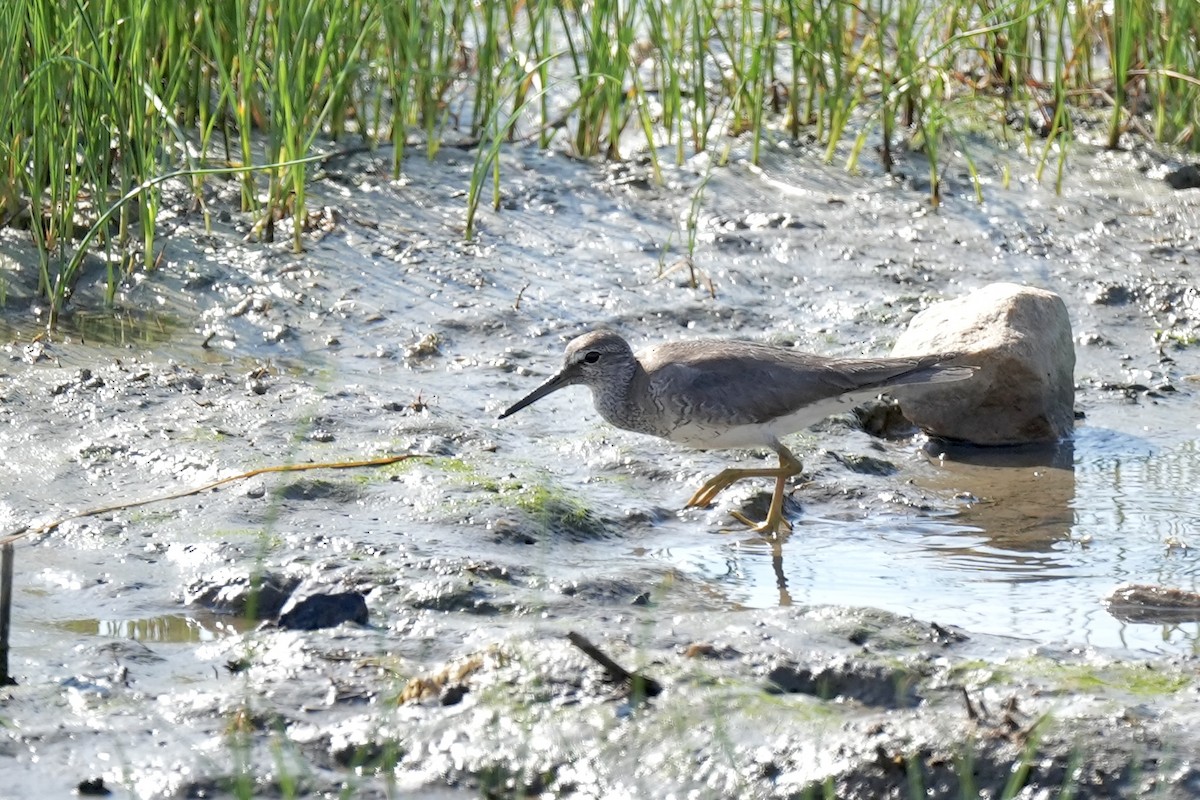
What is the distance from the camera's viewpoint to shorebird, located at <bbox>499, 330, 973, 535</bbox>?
19.1ft

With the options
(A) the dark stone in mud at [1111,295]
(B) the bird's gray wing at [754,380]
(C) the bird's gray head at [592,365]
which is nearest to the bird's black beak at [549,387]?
(C) the bird's gray head at [592,365]

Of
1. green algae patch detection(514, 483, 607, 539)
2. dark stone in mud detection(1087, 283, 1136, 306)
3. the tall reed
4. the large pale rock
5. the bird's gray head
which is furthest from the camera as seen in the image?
dark stone in mud detection(1087, 283, 1136, 306)

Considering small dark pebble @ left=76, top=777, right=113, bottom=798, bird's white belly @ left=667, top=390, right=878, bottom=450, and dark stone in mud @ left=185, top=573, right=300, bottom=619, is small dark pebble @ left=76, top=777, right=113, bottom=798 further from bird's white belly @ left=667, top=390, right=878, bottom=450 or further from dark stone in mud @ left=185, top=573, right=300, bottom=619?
bird's white belly @ left=667, top=390, right=878, bottom=450

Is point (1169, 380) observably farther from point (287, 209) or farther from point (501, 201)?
point (287, 209)

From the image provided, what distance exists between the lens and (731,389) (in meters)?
5.84

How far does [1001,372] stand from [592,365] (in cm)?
159

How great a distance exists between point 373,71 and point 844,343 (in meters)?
3.01

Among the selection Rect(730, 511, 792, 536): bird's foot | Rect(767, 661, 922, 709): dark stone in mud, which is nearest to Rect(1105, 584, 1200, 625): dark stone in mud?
Rect(767, 661, 922, 709): dark stone in mud

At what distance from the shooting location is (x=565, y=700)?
392 centimetres

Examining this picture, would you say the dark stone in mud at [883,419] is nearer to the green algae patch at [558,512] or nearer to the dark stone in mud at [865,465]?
the dark stone in mud at [865,465]

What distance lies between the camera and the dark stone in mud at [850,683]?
402 cm

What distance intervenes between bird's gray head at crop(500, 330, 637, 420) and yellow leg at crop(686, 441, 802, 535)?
21.4 inches

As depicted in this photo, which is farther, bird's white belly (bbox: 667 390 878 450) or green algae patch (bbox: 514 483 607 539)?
bird's white belly (bbox: 667 390 878 450)

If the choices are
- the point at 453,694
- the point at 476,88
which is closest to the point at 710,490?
the point at 453,694
